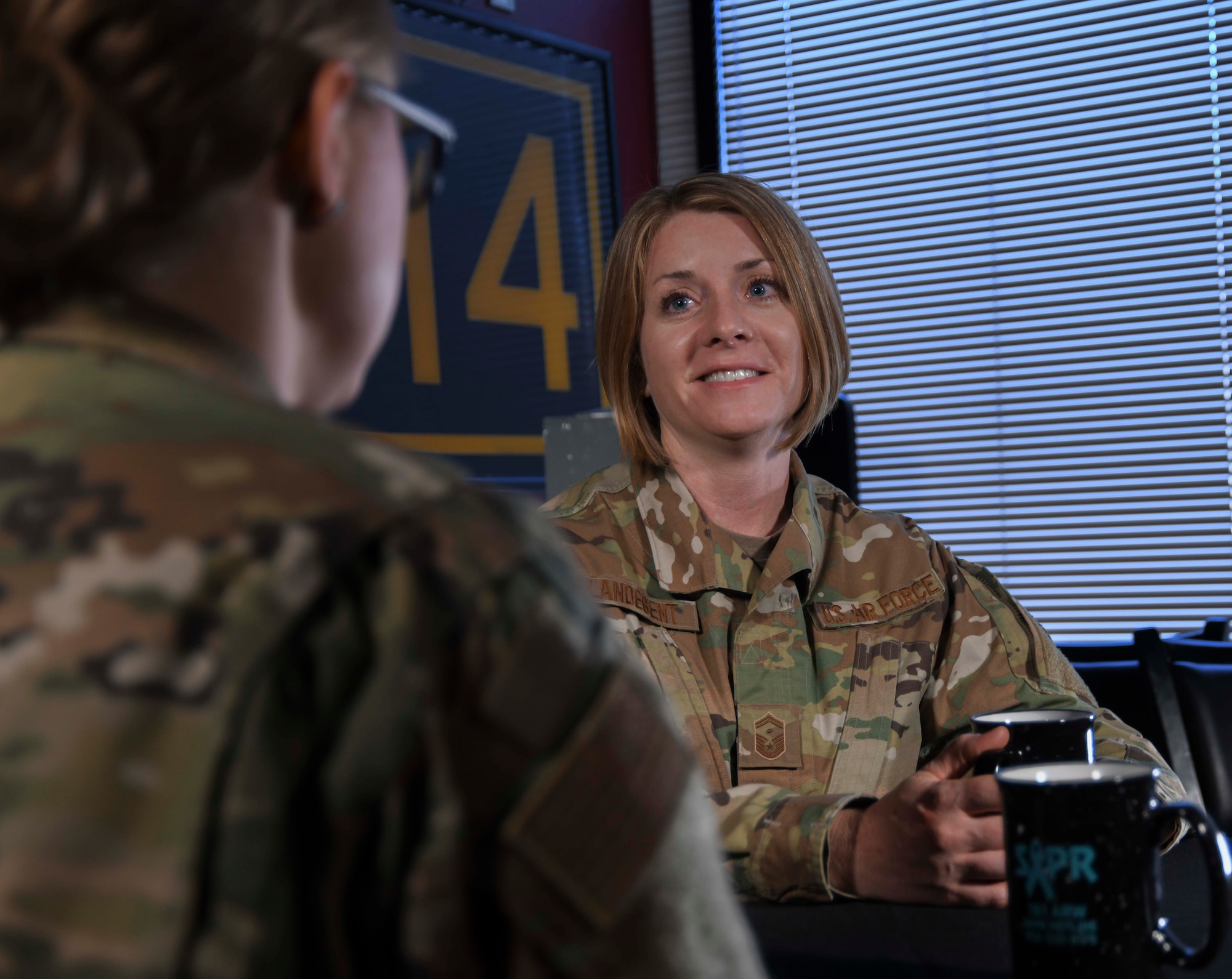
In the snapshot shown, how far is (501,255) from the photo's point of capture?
3.37 m

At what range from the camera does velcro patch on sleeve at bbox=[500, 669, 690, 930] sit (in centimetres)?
41

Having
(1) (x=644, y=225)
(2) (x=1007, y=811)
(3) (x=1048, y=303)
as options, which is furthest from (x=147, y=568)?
(3) (x=1048, y=303)

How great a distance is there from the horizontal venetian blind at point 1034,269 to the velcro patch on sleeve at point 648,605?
2.85 m

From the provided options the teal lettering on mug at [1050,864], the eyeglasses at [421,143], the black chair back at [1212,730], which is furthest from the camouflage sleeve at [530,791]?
the black chair back at [1212,730]

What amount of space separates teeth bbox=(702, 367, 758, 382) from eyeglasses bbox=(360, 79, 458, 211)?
1.07 metres

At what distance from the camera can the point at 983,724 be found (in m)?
1.08

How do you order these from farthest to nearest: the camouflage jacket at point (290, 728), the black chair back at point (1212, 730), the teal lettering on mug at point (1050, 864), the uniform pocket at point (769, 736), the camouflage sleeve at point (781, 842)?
the black chair back at point (1212, 730) → the uniform pocket at point (769, 736) → the camouflage sleeve at point (781, 842) → the teal lettering on mug at point (1050, 864) → the camouflage jacket at point (290, 728)

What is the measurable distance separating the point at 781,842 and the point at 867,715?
390 millimetres

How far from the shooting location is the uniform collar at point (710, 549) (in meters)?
1.64

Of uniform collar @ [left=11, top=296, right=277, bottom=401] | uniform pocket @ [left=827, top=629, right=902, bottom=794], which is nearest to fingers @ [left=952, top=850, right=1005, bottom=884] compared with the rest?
uniform pocket @ [left=827, top=629, right=902, bottom=794]

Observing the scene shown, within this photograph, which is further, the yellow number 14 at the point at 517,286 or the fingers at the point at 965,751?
the yellow number 14 at the point at 517,286

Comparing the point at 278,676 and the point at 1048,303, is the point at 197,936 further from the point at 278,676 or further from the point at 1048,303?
the point at 1048,303

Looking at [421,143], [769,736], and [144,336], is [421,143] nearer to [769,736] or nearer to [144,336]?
[144,336]

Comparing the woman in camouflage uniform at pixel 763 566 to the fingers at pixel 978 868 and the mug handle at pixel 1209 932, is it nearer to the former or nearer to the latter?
the fingers at pixel 978 868
